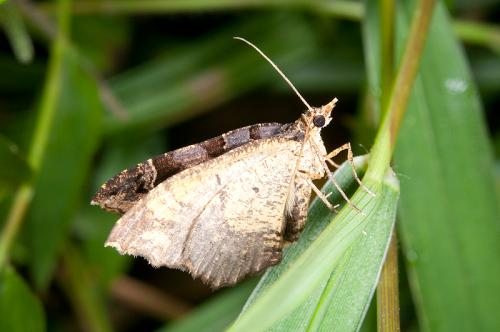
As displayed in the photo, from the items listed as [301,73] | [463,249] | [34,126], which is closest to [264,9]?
[301,73]

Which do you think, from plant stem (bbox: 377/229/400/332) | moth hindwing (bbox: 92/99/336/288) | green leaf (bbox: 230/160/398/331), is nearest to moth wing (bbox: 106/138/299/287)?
moth hindwing (bbox: 92/99/336/288)

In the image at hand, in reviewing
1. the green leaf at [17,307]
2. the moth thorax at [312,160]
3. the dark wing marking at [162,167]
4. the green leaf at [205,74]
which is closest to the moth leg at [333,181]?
the moth thorax at [312,160]

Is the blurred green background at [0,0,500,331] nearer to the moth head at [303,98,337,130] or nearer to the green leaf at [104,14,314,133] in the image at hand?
the green leaf at [104,14,314,133]

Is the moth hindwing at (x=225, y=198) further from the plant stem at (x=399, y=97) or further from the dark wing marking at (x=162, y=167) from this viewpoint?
the plant stem at (x=399, y=97)

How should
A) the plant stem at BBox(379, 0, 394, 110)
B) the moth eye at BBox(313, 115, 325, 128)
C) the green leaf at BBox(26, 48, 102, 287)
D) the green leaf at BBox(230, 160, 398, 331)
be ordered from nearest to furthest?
the green leaf at BBox(230, 160, 398, 331) < the moth eye at BBox(313, 115, 325, 128) < the plant stem at BBox(379, 0, 394, 110) < the green leaf at BBox(26, 48, 102, 287)

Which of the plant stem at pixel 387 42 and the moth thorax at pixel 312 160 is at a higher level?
the plant stem at pixel 387 42

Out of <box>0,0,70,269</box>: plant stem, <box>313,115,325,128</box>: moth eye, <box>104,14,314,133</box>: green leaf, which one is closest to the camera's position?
<box>313,115,325,128</box>: moth eye

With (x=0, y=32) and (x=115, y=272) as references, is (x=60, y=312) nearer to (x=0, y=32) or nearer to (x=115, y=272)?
(x=115, y=272)
